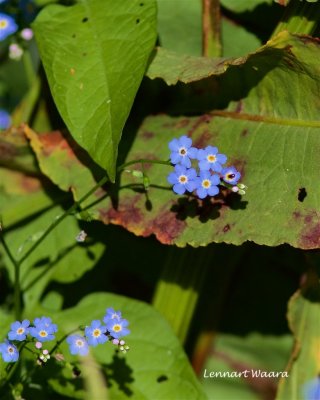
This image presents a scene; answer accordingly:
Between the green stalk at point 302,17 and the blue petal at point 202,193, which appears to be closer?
the blue petal at point 202,193

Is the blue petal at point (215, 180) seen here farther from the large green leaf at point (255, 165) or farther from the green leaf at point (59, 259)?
the green leaf at point (59, 259)

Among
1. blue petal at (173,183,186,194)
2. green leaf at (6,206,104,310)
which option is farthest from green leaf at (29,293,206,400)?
blue petal at (173,183,186,194)

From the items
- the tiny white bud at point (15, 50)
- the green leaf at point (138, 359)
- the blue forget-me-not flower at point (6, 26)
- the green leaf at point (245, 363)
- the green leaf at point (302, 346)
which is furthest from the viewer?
the green leaf at point (245, 363)


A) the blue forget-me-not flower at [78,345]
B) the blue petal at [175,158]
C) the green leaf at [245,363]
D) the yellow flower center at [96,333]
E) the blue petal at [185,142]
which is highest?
the blue petal at [185,142]

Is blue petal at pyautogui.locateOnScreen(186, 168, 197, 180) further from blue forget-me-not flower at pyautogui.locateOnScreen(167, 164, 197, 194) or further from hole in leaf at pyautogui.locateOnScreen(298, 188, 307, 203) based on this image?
hole in leaf at pyautogui.locateOnScreen(298, 188, 307, 203)

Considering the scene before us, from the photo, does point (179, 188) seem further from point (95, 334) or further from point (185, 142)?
point (95, 334)

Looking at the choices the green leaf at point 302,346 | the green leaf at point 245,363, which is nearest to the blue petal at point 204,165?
the green leaf at point 302,346
